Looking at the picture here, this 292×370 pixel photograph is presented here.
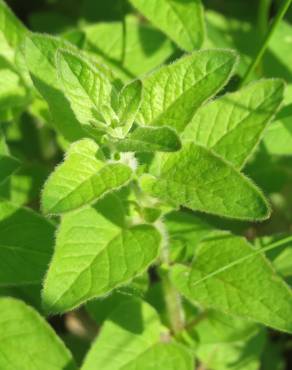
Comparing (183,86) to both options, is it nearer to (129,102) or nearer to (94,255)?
(129,102)

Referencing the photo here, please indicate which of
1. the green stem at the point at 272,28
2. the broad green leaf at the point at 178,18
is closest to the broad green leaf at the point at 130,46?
the broad green leaf at the point at 178,18

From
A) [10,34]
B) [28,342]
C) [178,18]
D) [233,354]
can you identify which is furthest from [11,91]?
[233,354]

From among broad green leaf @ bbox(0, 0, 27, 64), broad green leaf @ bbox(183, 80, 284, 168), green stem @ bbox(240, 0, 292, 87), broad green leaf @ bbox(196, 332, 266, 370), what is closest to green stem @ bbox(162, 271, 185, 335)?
broad green leaf @ bbox(196, 332, 266, 370)

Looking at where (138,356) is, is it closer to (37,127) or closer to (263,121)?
(263,121)

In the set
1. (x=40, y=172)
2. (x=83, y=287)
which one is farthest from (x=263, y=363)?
(x=83, y=287)

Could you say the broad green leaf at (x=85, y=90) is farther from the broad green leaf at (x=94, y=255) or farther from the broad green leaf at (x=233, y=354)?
the broad green leaf at (x=233, y=354)

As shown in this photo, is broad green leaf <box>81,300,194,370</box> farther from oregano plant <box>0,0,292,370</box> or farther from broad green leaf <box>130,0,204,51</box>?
broad green leaf <box>130,0,204,51</box>
